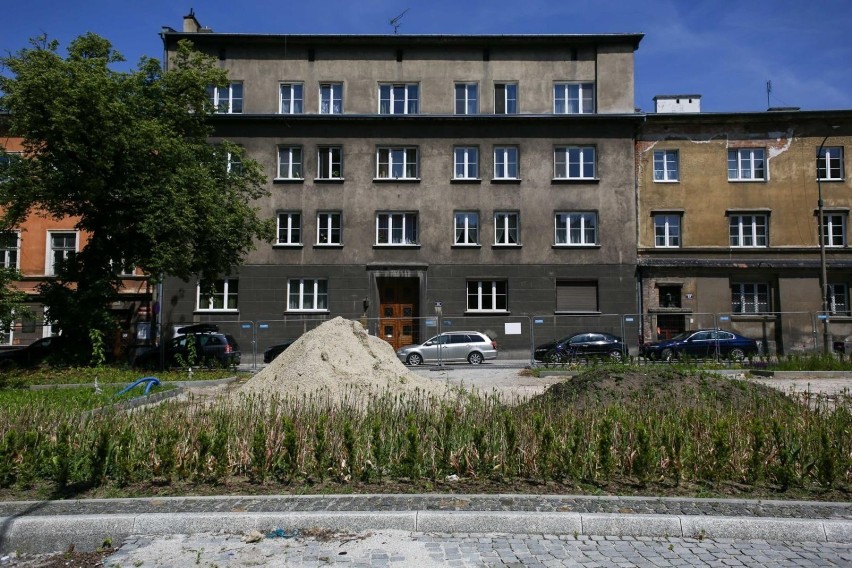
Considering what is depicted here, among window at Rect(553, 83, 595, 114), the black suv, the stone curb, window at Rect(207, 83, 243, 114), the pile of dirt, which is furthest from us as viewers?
window at Rect(553, 83, 595, 114)

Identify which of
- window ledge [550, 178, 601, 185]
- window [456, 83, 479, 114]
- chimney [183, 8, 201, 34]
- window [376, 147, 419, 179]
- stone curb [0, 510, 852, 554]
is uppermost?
chimney [183, 8, 201, 34]

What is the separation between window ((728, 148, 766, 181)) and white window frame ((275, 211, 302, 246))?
22.9m

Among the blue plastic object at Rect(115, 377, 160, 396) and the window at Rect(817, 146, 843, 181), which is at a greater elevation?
the window at Rect(817, 146, 843, 181)

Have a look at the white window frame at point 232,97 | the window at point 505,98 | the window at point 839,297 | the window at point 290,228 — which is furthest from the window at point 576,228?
the white window frame at point 232,97

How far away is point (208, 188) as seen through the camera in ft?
76.1

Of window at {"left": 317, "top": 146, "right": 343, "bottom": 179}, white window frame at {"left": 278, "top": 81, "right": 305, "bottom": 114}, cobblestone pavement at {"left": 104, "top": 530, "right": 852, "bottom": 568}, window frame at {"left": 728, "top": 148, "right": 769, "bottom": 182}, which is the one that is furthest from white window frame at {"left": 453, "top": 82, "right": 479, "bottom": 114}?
cobblestone pavement at {"left": 104, "top": 530, "right": 852, "bottom": 568}

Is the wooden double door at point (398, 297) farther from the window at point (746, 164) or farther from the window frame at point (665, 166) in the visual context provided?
the window at point (746, 164)

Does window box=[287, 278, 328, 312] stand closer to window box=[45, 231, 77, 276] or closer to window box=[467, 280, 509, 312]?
window box=[467, 280, 509, 312]

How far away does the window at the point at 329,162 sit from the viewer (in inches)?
1347

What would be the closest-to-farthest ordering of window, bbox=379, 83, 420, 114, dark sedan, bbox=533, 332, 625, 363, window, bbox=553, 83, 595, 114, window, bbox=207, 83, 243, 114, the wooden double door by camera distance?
dark sedan, bbox=533, 332, 625, 363, the wooden double door, window, bbox=207, 83, 243, 114, window, bbox=553, 83, 595, 114, window, bbox=379, 83, 420, 114

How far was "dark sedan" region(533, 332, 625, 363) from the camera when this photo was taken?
1016 inches

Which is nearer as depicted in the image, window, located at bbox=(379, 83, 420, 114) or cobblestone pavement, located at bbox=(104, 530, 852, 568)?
cobblestone pavement, located at bbox=(104, 530, 852, 568)

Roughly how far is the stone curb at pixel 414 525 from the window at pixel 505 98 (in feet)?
Result: 103

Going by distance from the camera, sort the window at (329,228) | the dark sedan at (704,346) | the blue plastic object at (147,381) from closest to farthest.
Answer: the blue plastic object at (147,381)
the dark sedan at (704,346)
the window at (329,228)
